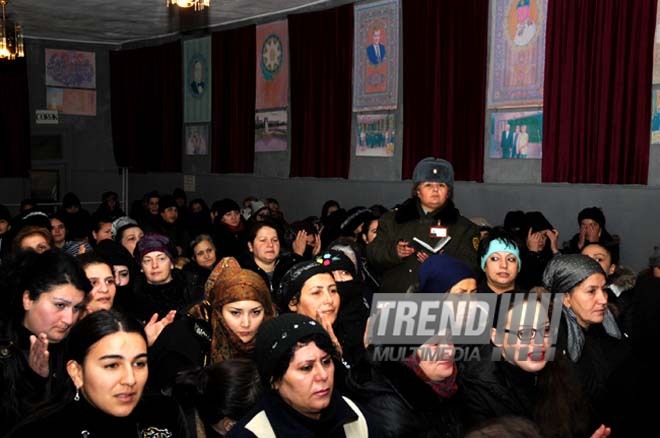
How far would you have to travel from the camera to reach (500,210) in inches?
416

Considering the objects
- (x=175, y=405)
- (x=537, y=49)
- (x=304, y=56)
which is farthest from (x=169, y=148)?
(x=175, y=405)

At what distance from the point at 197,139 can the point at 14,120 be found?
12.9ft

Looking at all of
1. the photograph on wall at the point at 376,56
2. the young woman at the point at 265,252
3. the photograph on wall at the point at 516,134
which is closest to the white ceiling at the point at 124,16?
the photograph on wall at the point at 376,56

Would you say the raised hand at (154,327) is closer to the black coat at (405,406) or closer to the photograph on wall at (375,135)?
the black coat at (405,406)

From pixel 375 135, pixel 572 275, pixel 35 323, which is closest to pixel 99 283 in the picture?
pixel 35 323

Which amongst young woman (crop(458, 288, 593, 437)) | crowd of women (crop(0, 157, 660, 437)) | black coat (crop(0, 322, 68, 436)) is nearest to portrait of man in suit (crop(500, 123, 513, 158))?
crowd of women (crop(0, 157, 660, 437))

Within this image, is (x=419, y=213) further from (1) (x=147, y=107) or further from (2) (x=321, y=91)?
(1) (x=147, y=107)

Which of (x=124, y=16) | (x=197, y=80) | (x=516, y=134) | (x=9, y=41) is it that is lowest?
(x=516, y=134)

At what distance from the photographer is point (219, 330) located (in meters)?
4.11

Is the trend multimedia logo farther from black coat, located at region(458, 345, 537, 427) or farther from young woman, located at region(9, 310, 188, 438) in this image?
young woman, located at region(9, 310, 188, 438)

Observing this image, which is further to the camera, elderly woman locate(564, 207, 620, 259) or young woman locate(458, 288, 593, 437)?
elderly woman locate(564, 207, 620, 259)

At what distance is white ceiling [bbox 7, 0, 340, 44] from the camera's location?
535 inches

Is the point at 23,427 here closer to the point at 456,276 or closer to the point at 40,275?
the point at 40,275

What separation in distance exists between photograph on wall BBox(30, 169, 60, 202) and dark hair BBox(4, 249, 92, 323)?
557 inches
